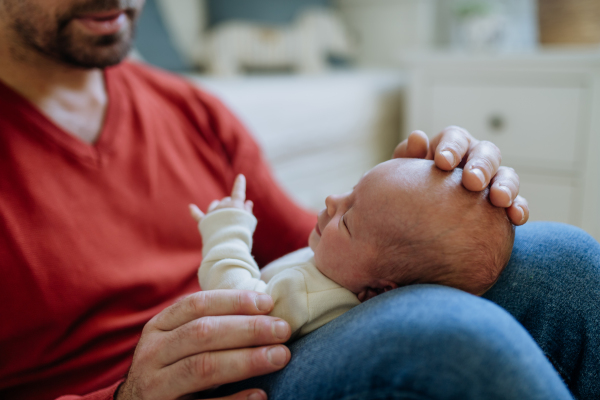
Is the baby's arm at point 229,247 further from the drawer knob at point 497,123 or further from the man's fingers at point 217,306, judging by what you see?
the drawer knob at point 497,123

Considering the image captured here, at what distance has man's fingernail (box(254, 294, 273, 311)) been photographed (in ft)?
1.57

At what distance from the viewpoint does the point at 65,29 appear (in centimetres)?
73

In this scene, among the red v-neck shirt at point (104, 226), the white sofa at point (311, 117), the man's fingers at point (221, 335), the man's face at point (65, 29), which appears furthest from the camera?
the white sofa at point (311, 117)

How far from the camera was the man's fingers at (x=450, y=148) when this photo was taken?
0.51 m

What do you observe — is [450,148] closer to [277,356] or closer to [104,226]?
[277,356]

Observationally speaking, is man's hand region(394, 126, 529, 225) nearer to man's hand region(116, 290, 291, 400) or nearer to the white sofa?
man's hand region(116, 290, 291, 400)

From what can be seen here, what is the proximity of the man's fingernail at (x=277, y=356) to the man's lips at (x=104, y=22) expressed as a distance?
601 mm

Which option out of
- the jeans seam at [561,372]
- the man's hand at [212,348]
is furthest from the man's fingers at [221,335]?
the jeans seam at [561,372]

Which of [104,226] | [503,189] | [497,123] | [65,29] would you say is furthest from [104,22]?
[497,123]

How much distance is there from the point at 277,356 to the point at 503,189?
0.97 ft

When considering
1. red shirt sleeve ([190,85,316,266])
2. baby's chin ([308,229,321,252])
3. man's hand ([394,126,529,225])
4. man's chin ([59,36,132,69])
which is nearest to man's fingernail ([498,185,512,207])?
man's hand ([394,126,529,225])

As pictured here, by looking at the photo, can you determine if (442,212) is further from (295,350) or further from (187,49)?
(187,49)

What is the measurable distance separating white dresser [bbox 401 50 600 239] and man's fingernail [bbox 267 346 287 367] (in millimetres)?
1342

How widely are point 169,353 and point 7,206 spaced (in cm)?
34
